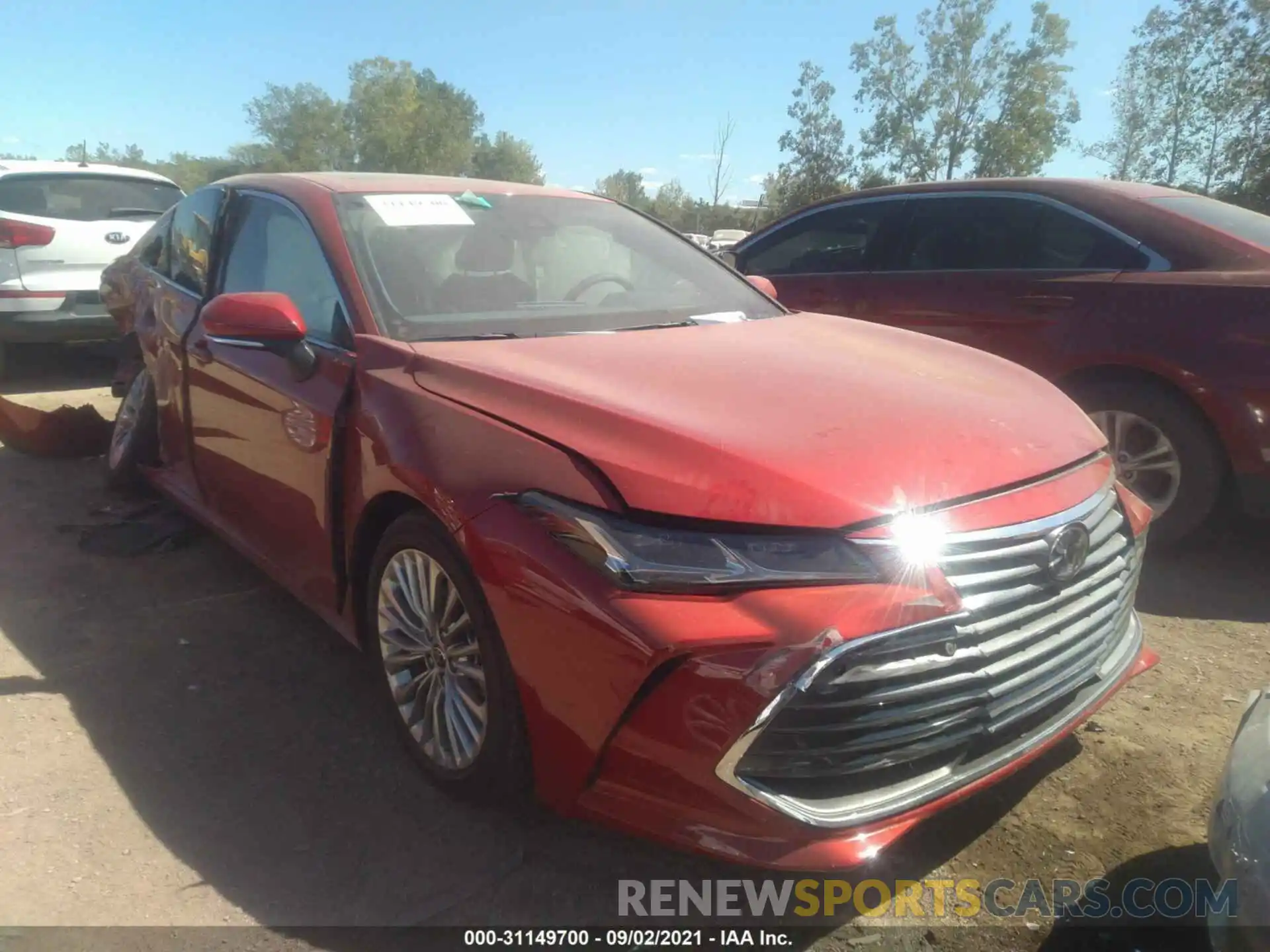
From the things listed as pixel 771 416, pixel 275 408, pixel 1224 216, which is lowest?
pixel 275 408

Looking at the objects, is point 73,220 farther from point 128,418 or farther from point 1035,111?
point 1035,111

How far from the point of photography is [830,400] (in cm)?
230

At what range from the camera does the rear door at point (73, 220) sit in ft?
24.1

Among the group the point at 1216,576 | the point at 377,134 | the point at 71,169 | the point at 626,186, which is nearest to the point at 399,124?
the point at 377,134

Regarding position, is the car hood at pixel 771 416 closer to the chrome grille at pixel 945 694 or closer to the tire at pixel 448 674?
the chrome grille at pixel 945 694

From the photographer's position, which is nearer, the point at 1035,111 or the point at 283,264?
the point at 283,264

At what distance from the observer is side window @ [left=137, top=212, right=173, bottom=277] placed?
176 inches

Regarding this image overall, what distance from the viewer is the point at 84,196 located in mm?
7852

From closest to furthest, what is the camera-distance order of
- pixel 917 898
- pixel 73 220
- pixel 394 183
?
pixel 917 898, pixel 394 183, pixel 73 220

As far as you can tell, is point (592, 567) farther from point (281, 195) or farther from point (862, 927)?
point (281, 195)

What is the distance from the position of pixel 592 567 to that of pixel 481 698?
23.3 inches

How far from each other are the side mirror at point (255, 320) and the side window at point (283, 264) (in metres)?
0.12

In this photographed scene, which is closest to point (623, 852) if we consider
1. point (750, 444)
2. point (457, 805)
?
point (457, 805)

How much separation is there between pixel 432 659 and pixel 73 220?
699 centimetres
